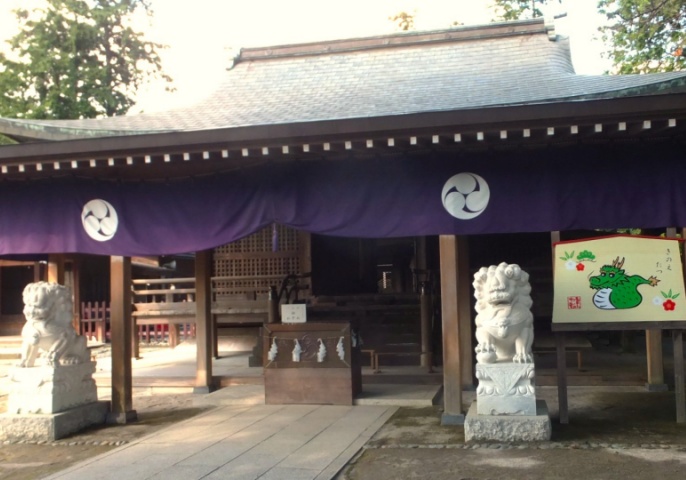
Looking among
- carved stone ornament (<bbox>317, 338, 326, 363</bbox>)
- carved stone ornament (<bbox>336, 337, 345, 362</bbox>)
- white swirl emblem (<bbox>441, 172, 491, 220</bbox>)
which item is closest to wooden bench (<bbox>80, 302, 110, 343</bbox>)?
carved stone ornament (<bbox>317, 338, 326, 363</bbox>)

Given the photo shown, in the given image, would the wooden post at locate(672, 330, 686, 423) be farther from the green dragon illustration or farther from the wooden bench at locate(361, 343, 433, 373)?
the wooden bench at locate(361, 343, 433, 373)

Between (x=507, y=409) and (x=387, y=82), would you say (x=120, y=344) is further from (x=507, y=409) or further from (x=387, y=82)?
(x=387, y=82)

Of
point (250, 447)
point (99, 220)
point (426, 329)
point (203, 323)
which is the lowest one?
point (250, 447)

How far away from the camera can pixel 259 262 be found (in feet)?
42.4

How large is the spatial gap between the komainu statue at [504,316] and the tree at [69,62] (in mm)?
20114

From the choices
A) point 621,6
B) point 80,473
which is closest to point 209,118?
point 80,473

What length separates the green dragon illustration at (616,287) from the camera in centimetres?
654

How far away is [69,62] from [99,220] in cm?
1730

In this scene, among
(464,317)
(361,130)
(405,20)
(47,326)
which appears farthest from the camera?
(405,20)

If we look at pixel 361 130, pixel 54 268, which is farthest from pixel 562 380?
pixel 54 268

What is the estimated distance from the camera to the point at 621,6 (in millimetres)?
18453

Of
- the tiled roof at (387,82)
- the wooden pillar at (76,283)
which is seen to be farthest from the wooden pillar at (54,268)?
the wooden pillar at (76,283)

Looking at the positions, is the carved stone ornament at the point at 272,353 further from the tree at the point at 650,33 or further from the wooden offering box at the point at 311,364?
the tree at the point at 650,33

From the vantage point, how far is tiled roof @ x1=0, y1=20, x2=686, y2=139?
27.9ft
